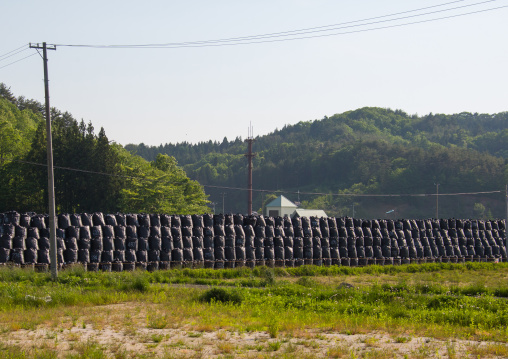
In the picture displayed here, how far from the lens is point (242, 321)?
12.7m

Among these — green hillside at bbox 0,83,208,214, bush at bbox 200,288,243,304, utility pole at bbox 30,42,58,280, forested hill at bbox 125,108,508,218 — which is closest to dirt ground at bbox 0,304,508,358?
bush at bbox 200,288,243,304

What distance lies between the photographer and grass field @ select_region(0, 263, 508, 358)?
33.3ft

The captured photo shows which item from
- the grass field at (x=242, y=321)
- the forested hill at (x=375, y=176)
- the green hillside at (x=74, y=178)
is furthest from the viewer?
the forested hill at (x=375, y=176)

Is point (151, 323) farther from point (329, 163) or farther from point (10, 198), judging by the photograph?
point (329, 163)

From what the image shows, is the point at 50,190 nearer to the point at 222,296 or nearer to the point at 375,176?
the point at 222,296

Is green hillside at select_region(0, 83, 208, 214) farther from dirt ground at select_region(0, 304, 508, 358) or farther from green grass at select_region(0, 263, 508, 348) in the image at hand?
dirt ground at select_region(0, 304, 508, 358)

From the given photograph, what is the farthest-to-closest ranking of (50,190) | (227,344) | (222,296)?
(50,190) < (222,296) < (227,344)

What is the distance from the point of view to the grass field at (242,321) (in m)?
10.2

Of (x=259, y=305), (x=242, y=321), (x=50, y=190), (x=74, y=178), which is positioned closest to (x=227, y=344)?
(x=242, y=321)

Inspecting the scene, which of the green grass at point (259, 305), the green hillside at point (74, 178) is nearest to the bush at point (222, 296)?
the green grass at point (259, 305)

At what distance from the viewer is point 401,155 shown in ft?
487

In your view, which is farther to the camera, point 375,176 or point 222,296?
point 375,176

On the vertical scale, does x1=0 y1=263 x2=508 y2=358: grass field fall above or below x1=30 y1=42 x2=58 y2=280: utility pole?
below

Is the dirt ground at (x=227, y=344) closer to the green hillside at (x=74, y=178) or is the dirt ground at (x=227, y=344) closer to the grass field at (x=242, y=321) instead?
the grass field at (x=242, y=321)
